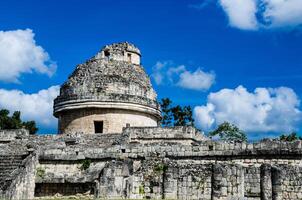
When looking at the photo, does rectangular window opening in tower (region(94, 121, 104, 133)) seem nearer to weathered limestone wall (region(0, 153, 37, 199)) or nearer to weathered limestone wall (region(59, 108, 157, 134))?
weathered limestone wall (region(59, 108, 157, 134))

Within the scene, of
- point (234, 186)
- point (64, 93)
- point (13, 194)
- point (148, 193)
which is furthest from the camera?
point (64, 93)

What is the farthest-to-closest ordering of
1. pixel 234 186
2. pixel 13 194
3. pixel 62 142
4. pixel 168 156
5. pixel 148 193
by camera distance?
1. pixel 62 142
2. pixel 168 156
3. pixel 13 194
4. pixel 148 193
5. pixel 234 186

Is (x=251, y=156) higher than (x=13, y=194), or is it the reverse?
(x=251, y=156)

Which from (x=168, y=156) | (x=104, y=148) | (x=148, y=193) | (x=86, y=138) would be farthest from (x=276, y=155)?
(x=86, y=138)

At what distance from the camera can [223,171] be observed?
571 inches

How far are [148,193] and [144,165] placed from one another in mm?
1161

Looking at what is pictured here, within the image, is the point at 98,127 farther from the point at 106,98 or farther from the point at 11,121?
the point at 11,121

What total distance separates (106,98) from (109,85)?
34.3 inches

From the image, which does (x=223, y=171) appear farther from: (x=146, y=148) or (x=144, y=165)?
(x=146, y=148)

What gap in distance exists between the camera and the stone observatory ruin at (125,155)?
14.8 m

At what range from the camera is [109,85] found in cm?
2547

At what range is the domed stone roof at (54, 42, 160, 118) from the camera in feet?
82.1

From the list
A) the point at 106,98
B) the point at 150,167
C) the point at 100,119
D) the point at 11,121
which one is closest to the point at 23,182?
the point at 150,167

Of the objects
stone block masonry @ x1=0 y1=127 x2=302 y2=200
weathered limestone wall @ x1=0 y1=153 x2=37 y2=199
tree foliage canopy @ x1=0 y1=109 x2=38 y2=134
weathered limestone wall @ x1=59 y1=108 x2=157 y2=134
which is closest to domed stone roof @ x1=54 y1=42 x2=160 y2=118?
weathered limestone wall @ x1=59 y1=108 x2=157 y2=134
